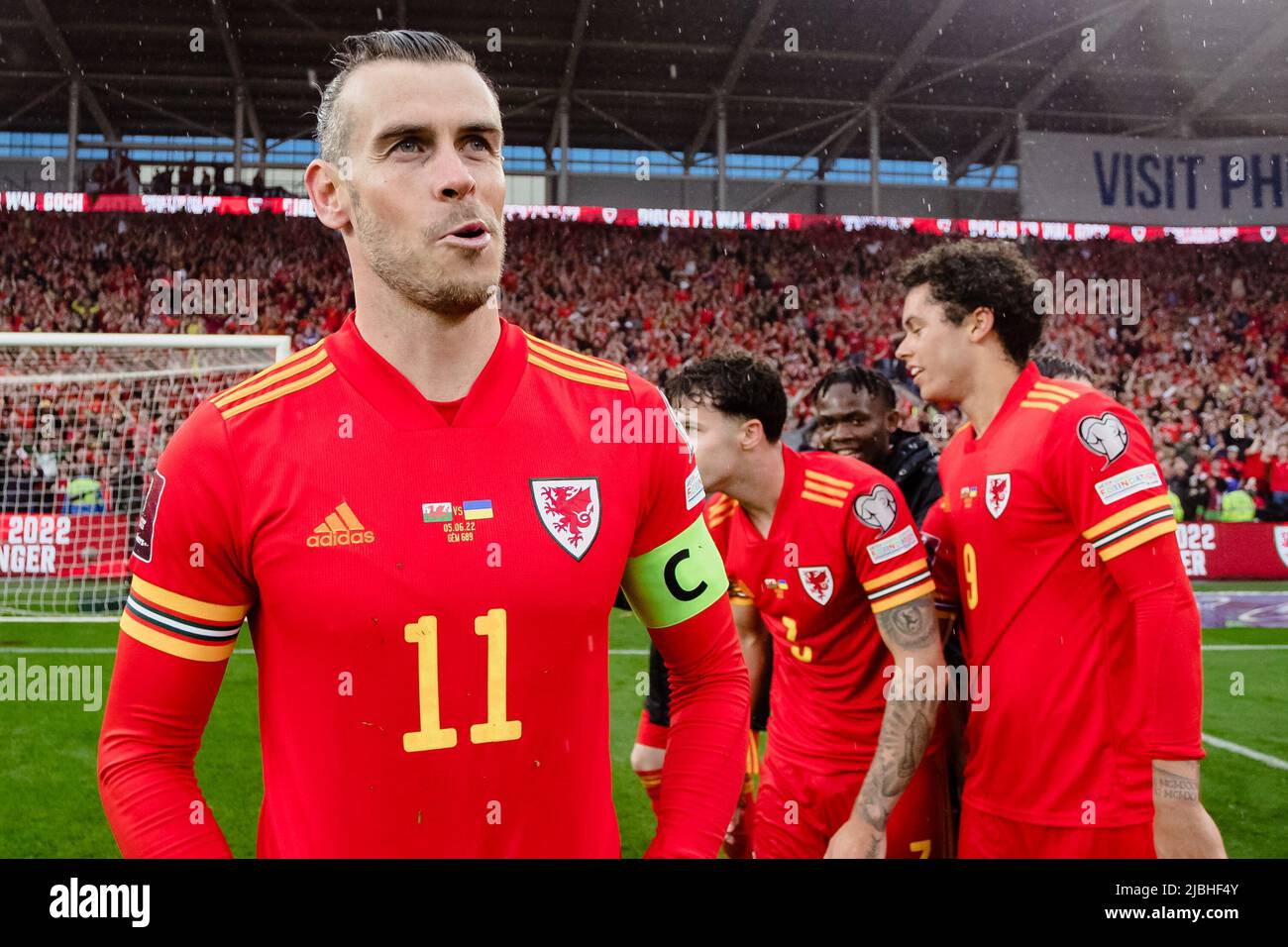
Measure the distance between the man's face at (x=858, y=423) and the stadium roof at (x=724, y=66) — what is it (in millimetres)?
14577

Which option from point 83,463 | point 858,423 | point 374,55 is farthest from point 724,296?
point 374,55

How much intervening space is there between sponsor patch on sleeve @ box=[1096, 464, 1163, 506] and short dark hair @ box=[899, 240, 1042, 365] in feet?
2.00

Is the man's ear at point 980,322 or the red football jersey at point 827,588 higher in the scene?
the man's ear at point 980,322

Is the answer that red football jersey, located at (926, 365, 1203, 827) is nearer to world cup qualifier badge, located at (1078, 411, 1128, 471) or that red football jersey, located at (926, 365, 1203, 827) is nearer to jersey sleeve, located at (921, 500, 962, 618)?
world cup qualifier badge, located at (1078, 411, 1128, 471)

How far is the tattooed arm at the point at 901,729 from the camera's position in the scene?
2648 mm

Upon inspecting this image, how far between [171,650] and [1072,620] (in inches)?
79.6

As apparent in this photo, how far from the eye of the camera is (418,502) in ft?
5.47

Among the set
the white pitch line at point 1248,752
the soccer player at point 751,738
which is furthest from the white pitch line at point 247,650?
the soccer player at point 751,738

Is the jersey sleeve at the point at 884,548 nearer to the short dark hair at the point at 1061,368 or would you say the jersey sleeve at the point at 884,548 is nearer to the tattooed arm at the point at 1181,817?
the tattooed arm at the point at 1181,817

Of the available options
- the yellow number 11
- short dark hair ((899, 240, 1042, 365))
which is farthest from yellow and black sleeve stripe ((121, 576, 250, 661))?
short dark hair ((899, 240, 1042, 365))

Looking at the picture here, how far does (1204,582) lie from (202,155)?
746 inches

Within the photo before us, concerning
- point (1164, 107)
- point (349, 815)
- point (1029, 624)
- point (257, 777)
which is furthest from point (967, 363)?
point (1164, 107)

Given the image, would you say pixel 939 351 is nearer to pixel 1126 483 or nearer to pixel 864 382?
pixel 1126 483

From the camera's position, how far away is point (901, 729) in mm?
2670
